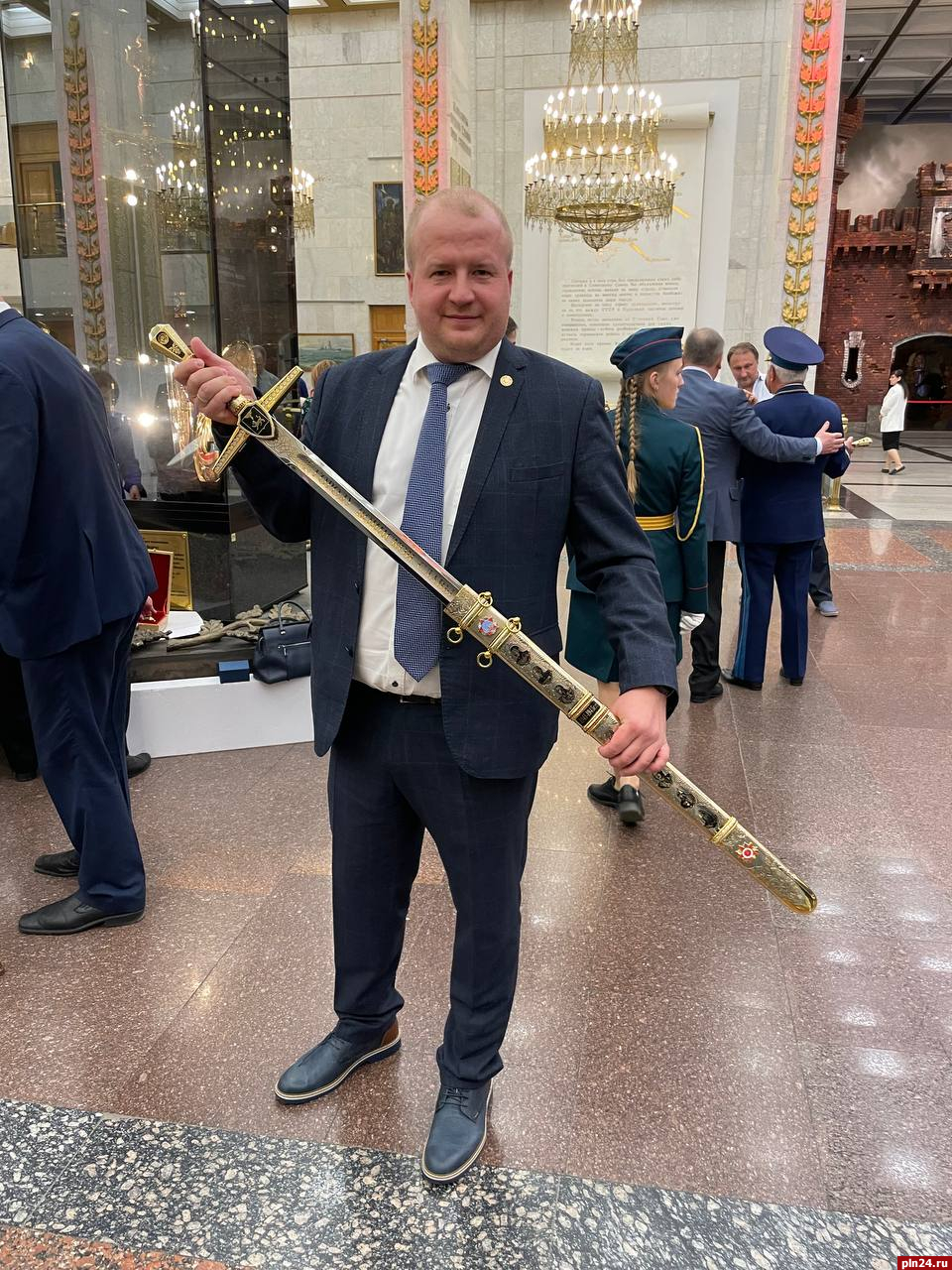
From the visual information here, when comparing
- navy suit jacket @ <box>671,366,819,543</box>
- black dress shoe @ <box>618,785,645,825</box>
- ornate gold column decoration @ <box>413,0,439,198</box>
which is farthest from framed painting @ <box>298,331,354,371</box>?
black dress shoe @ <box>618,785,645,825</box>

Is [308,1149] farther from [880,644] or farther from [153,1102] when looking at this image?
[880,644]

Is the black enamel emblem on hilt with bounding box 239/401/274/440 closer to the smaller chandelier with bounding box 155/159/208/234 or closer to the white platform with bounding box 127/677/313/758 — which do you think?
the white platform with bounding box 127/677/313/758

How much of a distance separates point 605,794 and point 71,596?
91.5 inches

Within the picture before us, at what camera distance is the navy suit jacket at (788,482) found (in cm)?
544

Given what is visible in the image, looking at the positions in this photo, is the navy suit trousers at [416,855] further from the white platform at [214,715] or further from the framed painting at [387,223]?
the framed painting at [387,223]

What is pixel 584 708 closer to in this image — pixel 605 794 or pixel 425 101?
pixel 605 794

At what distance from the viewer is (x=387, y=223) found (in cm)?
1474

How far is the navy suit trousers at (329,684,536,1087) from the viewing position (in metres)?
1.99

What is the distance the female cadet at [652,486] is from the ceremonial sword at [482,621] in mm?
2067

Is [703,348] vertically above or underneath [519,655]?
above

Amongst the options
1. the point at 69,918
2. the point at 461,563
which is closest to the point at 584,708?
the point at 461,563

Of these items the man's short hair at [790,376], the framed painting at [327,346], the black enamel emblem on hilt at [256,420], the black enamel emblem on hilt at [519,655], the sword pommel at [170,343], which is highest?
the framed painting at [327,346]

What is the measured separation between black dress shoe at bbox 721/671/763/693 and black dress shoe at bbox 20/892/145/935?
12.4 ft

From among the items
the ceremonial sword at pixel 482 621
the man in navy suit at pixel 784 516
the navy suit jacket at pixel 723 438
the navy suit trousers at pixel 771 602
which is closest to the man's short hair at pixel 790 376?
the man in navy suit at pixel 784 516
